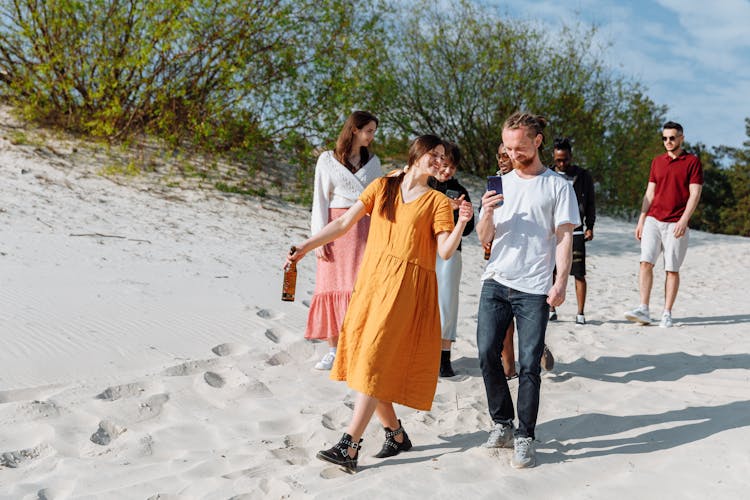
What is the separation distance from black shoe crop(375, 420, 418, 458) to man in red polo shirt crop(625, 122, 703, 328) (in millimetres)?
4114

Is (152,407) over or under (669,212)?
under

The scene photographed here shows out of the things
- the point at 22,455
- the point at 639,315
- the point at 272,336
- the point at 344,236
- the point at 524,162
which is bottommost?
the point at 22,455

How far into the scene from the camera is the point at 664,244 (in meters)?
7.50

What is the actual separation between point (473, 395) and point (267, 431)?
1452mm

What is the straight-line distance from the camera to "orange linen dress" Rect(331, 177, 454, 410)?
3.61m

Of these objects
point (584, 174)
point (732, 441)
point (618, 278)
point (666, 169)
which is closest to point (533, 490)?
point (732, 441)

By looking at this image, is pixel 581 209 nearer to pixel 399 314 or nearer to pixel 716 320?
pixel 716 320

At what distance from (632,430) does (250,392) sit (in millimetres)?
2308

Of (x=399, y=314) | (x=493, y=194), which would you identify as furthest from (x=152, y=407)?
(x=493, y=194)

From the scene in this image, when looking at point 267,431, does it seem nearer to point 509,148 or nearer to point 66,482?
point 66,482

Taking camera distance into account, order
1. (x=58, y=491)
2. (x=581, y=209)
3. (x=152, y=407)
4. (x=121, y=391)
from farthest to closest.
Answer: (x=581, y=209) < (x=121, y=391) < (x=152, y=407) < (x=58, y=491)

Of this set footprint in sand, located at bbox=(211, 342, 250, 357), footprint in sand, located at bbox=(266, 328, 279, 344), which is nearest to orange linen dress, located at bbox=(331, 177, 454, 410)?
footprint in sand, located at bbox=(211, 342, 250, 357)

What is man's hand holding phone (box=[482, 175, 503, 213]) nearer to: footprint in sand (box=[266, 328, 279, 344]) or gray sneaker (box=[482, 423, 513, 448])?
gray sneaker (box=[482, 423, 513, 448])

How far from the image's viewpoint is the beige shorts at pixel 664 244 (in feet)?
24.2
